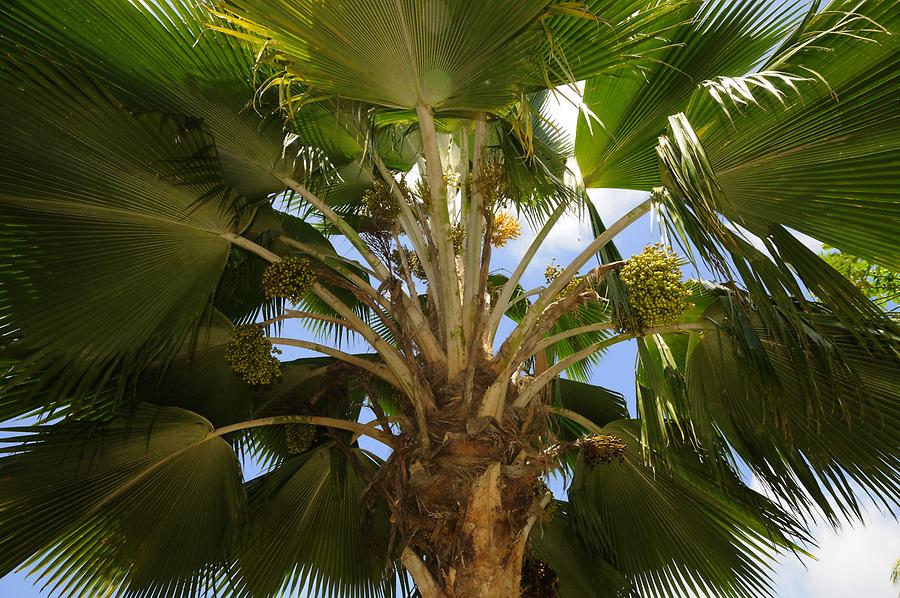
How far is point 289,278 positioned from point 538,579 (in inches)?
91.9

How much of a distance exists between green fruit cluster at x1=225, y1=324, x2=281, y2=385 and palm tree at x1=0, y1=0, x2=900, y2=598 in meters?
0.02

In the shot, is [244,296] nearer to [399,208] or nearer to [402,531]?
[399,208]

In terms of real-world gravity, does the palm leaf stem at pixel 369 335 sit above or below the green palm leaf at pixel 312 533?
above

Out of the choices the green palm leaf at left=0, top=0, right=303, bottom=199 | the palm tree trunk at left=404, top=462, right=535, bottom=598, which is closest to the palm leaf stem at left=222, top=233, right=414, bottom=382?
the green palm leaf at left=0, top=0, right=303, bottom=199

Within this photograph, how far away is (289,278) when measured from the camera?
4.47m

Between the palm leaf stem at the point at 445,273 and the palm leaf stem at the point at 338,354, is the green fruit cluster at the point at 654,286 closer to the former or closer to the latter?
the palm leaf stem at the point at 445,273

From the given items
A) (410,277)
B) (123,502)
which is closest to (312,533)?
(123,502)

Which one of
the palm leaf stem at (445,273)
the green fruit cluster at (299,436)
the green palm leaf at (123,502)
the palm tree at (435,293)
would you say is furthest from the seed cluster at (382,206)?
the green palm leaf at (123,502)

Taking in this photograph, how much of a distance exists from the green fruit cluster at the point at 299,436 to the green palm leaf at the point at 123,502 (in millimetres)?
494

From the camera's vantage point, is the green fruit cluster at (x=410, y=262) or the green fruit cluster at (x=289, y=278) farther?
the green fruit cluster at (x=410, y=262)

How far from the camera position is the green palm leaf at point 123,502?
4.03 metres

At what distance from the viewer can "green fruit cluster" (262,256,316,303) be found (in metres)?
4.48

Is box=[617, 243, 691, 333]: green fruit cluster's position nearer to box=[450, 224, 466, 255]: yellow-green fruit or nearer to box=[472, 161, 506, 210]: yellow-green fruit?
box=[472, 161, 506, 210]: yellow-green fruit

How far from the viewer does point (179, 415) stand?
445 centimetres
